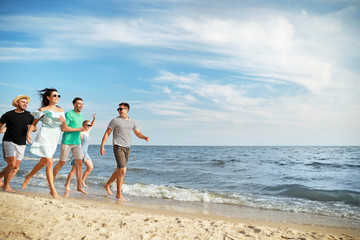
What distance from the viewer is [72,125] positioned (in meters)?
6.56

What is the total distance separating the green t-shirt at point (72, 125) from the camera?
257 inches

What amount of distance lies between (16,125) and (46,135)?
2.91 ft

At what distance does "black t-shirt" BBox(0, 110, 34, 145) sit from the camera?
20.6 feet

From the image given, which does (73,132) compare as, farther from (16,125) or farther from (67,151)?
(16,125)

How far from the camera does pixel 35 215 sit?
458 centimetres

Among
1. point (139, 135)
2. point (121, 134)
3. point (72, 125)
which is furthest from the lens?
point (139, 135)

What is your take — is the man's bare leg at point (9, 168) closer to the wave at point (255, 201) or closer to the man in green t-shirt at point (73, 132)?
the man in green t-shirt at point (73, 132)

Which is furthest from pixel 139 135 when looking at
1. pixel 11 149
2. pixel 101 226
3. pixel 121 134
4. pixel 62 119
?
pixel 101 226

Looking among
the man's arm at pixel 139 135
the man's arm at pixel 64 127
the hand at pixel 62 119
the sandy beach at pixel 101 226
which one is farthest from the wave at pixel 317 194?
the hand at pixel 62 119

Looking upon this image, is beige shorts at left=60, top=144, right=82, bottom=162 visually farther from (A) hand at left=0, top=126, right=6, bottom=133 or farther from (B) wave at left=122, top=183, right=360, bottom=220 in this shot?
(B) wave at left=122, top=183, right=360, bottom=220

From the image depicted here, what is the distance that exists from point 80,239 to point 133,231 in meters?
0.72

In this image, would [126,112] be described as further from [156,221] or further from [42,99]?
[156,221]

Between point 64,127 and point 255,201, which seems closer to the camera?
point 64,127

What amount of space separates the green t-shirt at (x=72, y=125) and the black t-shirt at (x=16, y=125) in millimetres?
842
